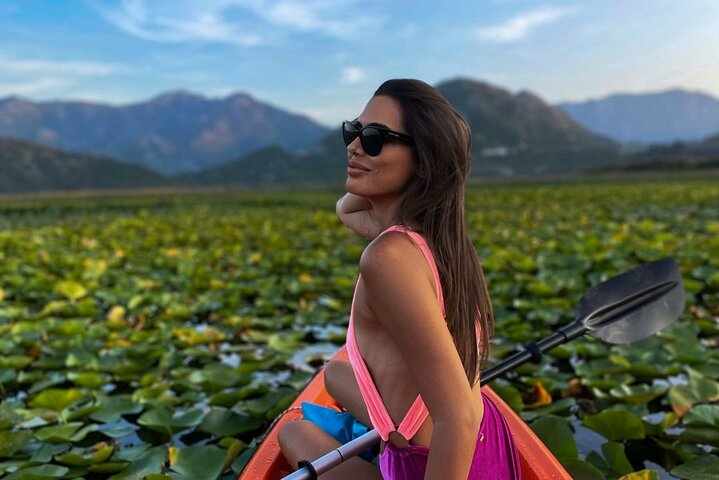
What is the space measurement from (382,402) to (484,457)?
25cm

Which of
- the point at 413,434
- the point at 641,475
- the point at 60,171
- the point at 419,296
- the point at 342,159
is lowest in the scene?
the point at 641,475

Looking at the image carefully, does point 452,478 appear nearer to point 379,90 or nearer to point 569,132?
point 379,90

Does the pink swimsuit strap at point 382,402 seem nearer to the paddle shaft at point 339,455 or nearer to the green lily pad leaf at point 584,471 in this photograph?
the paddle shaft at point 339,455

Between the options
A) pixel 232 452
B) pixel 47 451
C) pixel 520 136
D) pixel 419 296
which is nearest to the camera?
pixel 419 296

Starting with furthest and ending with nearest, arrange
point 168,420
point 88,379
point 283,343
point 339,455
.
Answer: point 283,343 < point 88,379 < point 168,420 < point 339,455

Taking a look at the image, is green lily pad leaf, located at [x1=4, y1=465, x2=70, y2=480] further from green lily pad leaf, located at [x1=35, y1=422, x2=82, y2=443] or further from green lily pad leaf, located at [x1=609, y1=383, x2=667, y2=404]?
green lily pad leaf, located at [x1=609, y1=383, x2=667, y2=404]

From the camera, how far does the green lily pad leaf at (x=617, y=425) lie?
1.90 meters

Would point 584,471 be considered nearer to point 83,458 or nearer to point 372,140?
point 372,140

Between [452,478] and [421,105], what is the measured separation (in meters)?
0.70

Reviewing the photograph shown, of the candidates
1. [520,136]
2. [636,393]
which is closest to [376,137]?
[636,393]

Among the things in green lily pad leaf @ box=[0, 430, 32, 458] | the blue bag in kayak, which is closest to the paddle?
the blue bag in kayak

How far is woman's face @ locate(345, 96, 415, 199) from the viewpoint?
112 cm

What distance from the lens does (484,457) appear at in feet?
3.96

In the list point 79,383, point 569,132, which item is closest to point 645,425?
point 79,383
